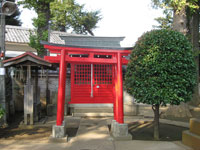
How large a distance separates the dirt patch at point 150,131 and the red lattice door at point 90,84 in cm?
327

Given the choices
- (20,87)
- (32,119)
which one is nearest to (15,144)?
(32,119)

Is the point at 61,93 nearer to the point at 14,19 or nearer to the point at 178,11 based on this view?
the point at 178,11

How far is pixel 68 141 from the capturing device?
5.83 meters

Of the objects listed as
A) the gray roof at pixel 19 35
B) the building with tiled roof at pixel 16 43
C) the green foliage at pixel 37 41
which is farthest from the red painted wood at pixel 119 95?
the gray roof at pixel 19 35

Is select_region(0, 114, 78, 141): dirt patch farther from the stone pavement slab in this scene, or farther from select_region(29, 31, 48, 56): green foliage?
select_region(29, 31, 48, 56): green foliage

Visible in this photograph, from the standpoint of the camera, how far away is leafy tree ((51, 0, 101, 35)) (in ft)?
64.3

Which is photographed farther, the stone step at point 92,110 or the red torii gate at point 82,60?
the stone step at point 92,110

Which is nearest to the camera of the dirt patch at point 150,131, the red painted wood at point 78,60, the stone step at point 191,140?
the stone step at point 191,140

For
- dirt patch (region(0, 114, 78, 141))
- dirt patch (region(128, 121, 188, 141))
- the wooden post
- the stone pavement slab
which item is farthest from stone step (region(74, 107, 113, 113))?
the stone pavement slab

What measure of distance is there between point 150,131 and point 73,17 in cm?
1831

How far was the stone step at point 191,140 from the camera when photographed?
4889mm

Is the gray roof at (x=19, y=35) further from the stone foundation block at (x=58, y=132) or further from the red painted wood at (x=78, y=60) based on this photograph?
the stone foundation block at (x=58, y=132)

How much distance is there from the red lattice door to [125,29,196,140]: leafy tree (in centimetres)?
530

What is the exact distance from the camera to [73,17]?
2200 centimetres
